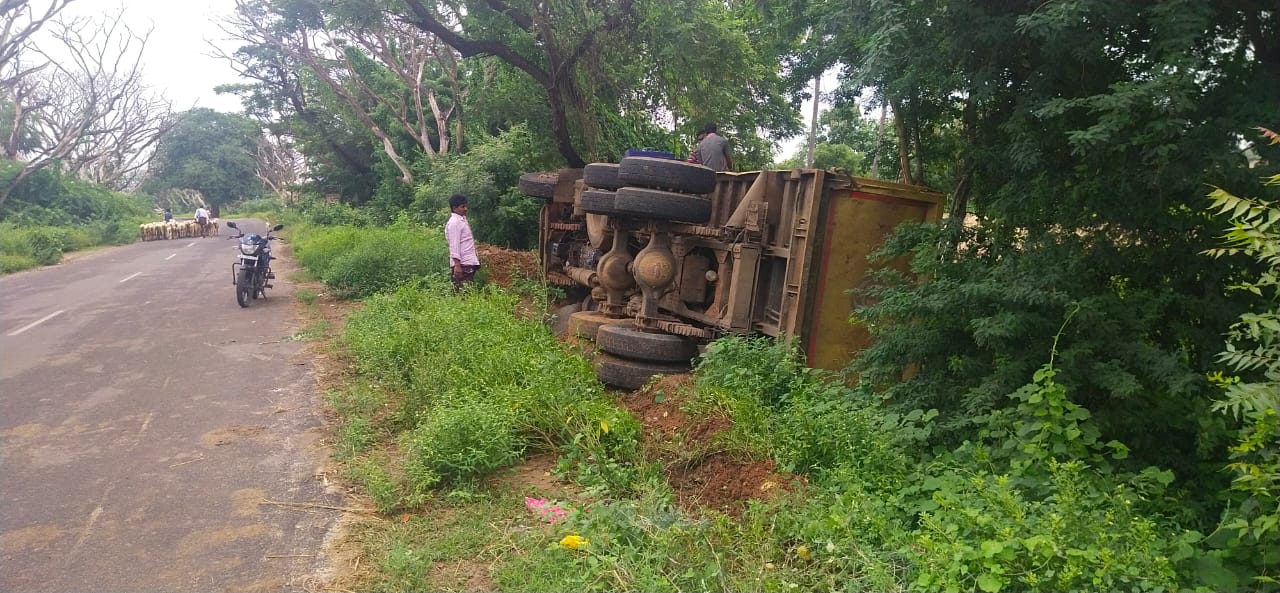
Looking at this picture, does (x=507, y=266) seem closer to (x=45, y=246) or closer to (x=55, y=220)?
(x=45, y=246)

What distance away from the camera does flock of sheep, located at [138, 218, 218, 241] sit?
101 feet

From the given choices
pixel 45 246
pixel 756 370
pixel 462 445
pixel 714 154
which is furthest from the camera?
pixel 45 246

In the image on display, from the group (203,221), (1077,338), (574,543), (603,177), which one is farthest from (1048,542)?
(203,221)

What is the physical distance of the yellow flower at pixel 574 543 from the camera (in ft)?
11.3

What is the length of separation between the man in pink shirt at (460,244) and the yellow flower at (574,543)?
6.68 meters

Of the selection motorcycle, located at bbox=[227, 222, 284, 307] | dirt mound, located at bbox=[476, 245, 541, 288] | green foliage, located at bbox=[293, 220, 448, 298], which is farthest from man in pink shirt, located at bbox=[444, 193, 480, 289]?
motorcycle, located at bbox=[227, 222, 284, 307]

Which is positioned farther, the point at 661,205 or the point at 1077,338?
the point at 661,205

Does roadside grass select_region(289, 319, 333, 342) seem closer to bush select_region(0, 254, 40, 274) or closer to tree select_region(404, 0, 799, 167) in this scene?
tree select_region(404, 0, 799, 167)

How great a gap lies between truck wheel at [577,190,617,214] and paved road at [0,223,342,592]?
A: 114 inches

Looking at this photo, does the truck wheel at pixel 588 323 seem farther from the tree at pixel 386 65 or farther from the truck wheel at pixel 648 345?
the tree at pixel 386 65

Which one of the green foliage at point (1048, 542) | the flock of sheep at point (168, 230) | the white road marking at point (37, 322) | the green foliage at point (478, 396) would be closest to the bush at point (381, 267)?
the green foliage at point (478, 396)

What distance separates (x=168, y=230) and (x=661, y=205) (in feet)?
106

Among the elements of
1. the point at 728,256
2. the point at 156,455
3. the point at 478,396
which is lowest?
the point at 156,455

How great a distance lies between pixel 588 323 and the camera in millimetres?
7090
